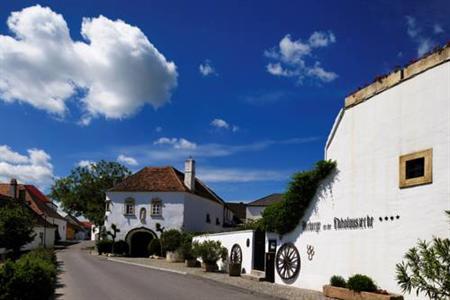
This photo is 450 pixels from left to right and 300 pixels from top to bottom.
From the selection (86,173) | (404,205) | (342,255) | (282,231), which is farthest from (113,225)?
(404,205)

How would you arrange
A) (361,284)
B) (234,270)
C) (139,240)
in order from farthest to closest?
(139,240), (234,270), (361,284)

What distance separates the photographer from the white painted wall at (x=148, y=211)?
47188 millimetres

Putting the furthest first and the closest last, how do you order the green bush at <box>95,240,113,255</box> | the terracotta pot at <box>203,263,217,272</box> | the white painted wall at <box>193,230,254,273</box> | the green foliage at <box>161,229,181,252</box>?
1. the green bush at <box>95,240,113,255</box>
2. the green foliage at <box>161,229,181,252</box>
3. the terracotta pot at <box>203,263,217,272</box>
4. the white painted wall at <box>193,230,254,273</box>

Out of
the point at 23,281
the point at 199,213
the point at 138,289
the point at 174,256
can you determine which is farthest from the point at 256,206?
the point at 23,281

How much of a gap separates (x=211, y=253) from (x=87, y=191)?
112ft

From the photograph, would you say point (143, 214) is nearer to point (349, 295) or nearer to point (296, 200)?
point (296, 200)

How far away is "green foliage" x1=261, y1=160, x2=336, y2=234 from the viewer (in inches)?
738

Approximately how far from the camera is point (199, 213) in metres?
50.8

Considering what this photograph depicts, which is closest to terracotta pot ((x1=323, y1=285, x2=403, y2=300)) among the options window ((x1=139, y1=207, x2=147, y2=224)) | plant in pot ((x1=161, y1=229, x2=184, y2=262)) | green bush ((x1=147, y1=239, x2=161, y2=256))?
plant in pot ((x1=161, y1=229, x2=184, y2=262))

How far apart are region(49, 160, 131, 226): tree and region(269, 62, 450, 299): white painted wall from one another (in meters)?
42.9

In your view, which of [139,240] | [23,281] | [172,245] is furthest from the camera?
[139,240]

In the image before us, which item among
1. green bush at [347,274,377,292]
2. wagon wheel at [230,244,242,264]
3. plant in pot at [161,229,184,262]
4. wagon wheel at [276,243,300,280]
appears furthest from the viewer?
plant in pot at [161,229,184,262]

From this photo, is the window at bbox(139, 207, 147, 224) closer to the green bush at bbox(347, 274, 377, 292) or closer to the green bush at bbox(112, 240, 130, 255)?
the green bush at bbox(112, 240, 130, 255)

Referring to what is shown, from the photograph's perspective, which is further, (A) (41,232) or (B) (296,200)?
(A) (41,232)
